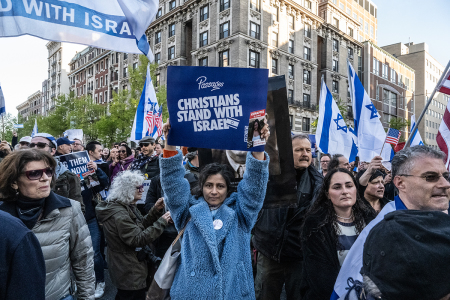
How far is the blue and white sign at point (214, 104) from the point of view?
93.3 inches

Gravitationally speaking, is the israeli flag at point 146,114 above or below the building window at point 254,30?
below

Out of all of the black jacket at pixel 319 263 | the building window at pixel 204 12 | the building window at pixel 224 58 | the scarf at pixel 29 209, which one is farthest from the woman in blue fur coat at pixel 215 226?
the building window at pixel 204 12

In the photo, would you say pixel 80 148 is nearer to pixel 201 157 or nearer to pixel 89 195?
pixel 89 195

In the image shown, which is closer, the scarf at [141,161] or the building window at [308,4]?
the scarf at [141,161]

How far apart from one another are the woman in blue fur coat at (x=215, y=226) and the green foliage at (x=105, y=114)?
77.5 feet

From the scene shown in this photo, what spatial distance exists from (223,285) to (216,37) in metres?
30.6

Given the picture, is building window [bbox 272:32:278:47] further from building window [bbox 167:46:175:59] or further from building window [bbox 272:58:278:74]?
building window [bbox 167:46:175:59]

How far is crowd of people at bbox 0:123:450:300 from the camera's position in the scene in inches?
48.2

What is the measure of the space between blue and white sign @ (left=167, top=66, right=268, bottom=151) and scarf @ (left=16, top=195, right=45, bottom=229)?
3.31ft

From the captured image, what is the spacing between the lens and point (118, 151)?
680 centimetres

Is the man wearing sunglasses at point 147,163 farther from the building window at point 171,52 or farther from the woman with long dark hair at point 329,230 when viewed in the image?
the building window at point 171,52

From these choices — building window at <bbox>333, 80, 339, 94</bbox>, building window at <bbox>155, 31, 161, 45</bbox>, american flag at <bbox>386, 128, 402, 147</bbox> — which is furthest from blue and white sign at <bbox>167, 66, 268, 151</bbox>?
building window at <bbox>333, 80, 339, 94</bbox>

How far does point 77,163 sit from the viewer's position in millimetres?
4824

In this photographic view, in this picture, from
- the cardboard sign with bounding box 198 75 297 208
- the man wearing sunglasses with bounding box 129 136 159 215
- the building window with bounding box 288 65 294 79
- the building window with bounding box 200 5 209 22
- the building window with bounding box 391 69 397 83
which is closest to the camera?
the cardboard sign with bounding box 198 75 297 208
